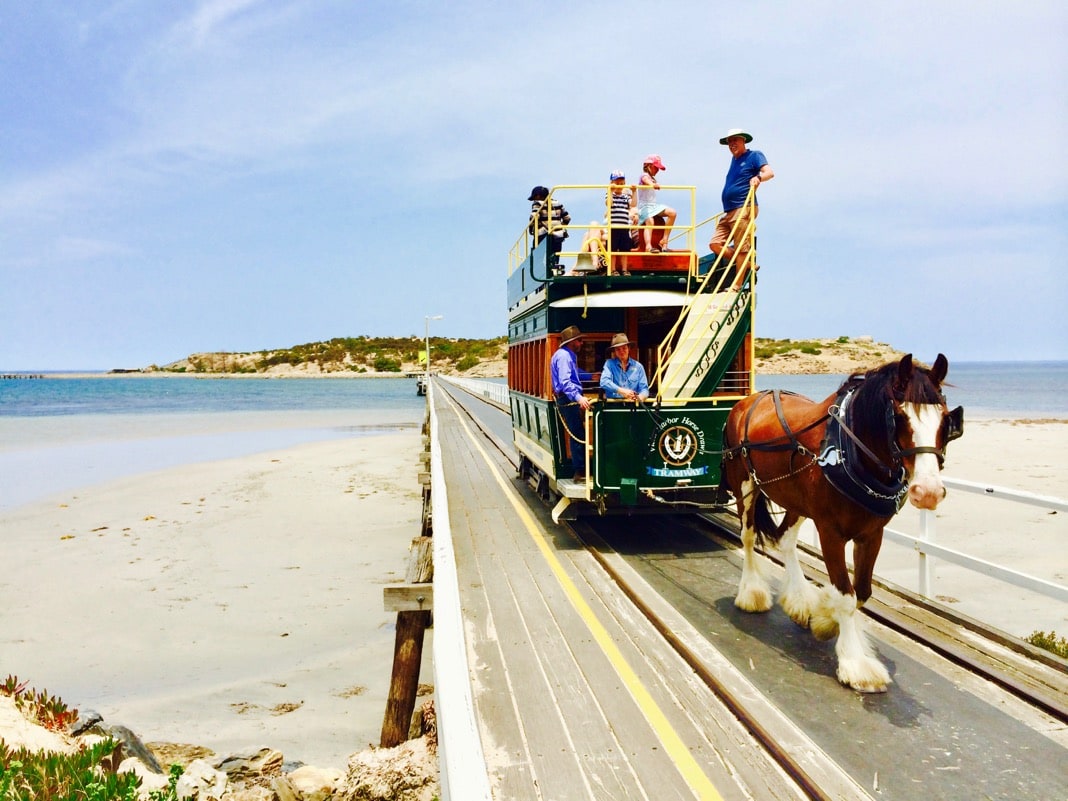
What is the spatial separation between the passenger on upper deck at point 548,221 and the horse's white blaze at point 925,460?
5.43 m

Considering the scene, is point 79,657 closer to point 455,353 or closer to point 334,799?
point 334,799

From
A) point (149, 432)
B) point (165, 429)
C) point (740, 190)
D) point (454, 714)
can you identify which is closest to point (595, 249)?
point (740, 190)

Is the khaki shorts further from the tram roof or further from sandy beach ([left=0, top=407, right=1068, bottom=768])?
sandy beach ([left=0, top=407, right=1068, bottom=768])

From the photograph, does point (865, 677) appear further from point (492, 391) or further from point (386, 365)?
point (386, 365)

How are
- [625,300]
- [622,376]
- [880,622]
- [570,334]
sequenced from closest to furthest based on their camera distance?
1. [880,622]
2. [622,376]
3. [625,300]
4. [570,334]

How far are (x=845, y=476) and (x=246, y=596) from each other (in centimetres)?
988

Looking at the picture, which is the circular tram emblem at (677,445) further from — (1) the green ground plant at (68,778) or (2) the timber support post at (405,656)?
(1) the green ground plant at (68,778)

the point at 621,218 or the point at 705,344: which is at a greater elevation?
the point at 621,218

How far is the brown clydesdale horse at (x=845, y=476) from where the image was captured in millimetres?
4516

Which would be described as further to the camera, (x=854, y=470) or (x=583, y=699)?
(x=854, y=470)

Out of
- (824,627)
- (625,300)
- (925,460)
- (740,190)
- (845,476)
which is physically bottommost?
(824,627)

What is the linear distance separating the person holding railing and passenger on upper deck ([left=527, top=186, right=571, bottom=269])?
1991mm

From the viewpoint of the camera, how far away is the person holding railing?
27.7 feet

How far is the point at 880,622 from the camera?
6.23 metres
